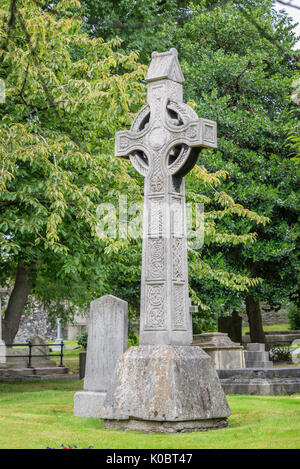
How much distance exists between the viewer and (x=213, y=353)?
15906mm

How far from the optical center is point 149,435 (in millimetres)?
6758

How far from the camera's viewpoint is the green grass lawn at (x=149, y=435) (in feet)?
19.9

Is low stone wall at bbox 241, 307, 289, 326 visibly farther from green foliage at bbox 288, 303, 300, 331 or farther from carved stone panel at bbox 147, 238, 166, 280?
carved stone panel at bbox 147, 238, 166, 280

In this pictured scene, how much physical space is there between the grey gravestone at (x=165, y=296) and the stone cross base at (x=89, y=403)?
55.2 inches

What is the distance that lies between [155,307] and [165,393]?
3.63 feet

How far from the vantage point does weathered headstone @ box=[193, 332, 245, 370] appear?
15.8 m

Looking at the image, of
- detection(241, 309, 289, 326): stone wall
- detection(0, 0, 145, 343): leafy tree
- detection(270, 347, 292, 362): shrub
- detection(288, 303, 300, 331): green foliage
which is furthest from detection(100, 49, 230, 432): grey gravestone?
detection(241, 309, 289, 326): stone wall

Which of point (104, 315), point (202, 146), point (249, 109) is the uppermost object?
point (249, 109)

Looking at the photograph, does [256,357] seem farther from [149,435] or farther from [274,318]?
[274,318]

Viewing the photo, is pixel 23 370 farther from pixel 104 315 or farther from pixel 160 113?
pixel 160 113

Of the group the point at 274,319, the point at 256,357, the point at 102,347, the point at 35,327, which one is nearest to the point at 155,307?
the point at 102,347

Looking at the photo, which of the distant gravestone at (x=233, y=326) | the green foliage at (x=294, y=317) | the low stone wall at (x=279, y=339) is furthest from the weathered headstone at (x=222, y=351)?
the green foliage at (x=294, y=317)
